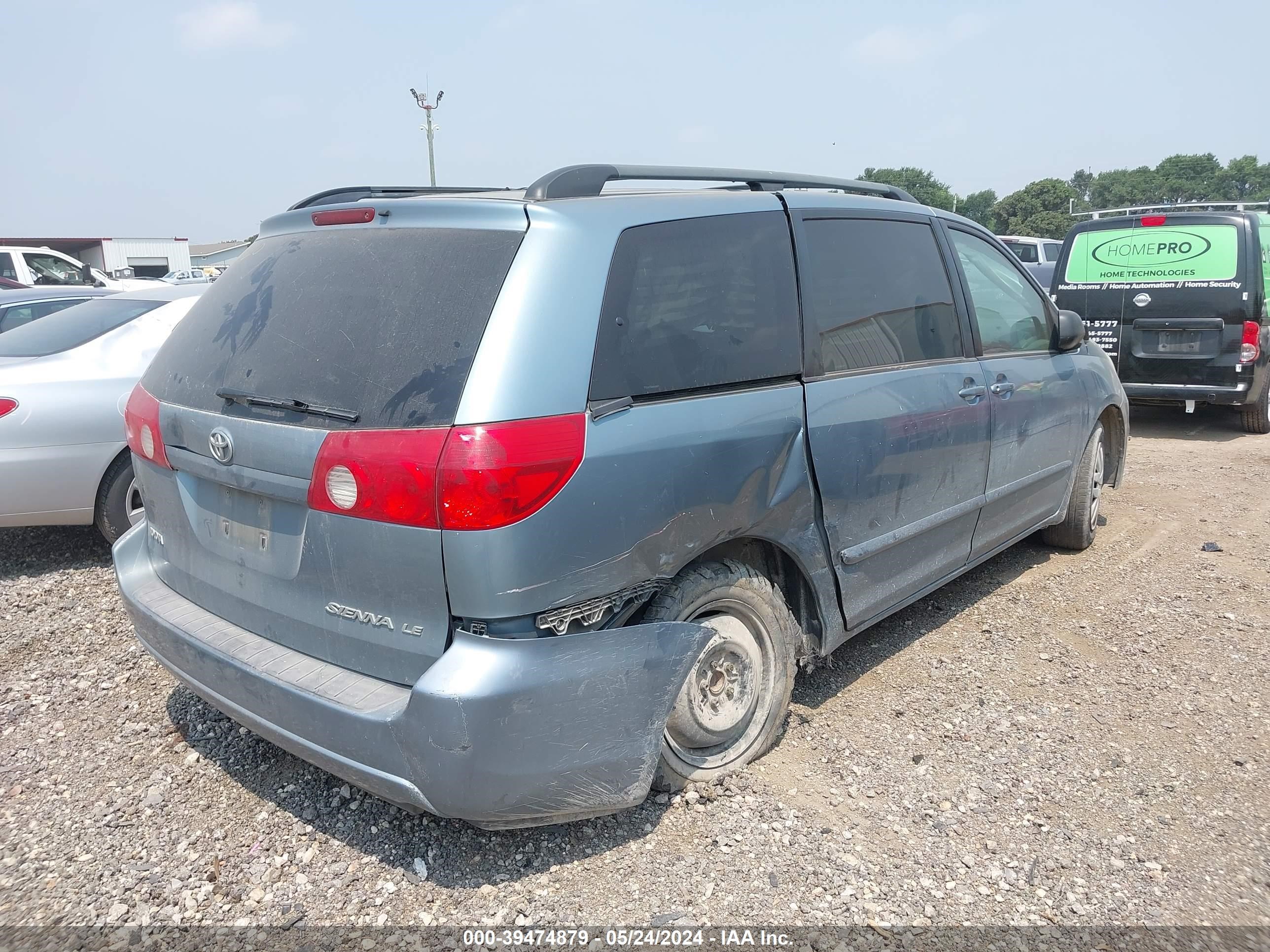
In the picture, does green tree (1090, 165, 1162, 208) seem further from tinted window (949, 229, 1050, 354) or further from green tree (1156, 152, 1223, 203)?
tinted window (949, 229, 1050, 354)

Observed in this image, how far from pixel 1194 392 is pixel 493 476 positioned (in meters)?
8.18

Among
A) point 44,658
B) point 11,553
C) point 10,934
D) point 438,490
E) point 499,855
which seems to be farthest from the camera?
point 11,553

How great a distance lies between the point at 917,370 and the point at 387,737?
2.35 m

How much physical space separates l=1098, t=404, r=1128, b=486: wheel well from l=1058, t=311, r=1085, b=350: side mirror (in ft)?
2.90

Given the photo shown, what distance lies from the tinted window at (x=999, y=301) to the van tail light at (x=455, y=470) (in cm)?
250

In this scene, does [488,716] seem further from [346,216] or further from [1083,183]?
[1083,183]

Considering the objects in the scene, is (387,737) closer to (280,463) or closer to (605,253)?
(280,463)

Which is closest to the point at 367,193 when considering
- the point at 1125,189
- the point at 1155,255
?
the point at 1155,255

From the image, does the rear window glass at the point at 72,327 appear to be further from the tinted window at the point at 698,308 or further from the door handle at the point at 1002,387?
the door handle at the point at 1002,387

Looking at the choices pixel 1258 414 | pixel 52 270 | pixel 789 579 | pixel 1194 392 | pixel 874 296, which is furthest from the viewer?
pixel 52 270

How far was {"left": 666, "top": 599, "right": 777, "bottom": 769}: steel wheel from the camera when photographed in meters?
2.79

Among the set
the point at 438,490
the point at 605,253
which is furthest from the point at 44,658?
the point at 605,253

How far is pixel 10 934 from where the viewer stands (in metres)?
2.36

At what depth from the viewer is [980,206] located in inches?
3647
